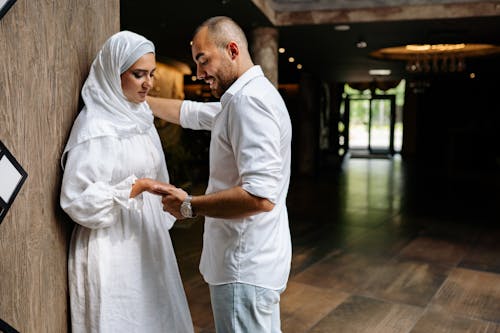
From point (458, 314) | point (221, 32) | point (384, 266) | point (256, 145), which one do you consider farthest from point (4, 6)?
point (384, 266)

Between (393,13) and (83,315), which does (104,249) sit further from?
(393,13)

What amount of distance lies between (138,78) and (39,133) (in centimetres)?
39

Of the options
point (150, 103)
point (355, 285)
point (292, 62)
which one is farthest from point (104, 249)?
point (292, 62)

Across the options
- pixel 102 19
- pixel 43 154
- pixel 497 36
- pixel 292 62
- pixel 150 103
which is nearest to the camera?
pixel 43 154

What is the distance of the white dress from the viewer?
158 centimetres

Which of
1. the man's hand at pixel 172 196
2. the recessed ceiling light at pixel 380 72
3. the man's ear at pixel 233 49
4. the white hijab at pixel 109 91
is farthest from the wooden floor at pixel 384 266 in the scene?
the recessed ceiling light at pixel 380 72

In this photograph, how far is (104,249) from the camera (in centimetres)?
169

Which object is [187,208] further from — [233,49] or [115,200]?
[233,49]

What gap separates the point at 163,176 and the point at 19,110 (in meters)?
0.69

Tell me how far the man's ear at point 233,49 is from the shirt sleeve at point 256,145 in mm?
166

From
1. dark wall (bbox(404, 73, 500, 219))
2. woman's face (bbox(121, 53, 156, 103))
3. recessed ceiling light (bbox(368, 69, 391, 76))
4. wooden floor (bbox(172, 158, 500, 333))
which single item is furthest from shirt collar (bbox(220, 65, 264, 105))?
recessed ceiling light (bbox(368, 69, 391, 76))

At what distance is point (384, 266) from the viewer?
183 inches

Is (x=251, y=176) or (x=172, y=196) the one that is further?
(x=172, y=196)

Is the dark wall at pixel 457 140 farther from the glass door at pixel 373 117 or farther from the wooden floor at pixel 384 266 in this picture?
the glass door at pixel 373 117
